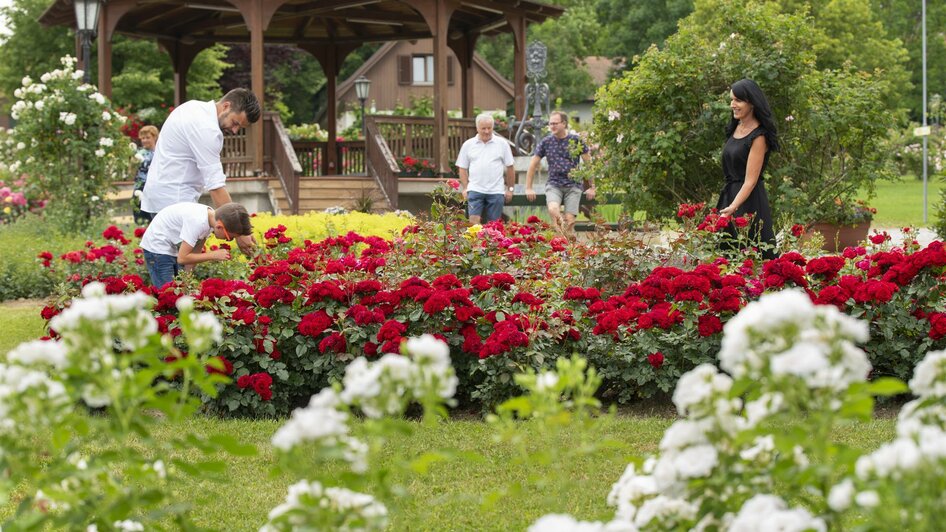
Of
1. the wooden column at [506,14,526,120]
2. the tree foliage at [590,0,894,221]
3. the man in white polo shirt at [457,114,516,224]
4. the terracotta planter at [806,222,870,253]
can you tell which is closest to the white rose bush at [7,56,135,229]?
the man in white polo shirt at [457,114,516,224]

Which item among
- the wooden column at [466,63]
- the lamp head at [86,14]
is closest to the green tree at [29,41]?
the wooden column at [466,63]

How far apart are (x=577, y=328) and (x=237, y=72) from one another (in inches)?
1420

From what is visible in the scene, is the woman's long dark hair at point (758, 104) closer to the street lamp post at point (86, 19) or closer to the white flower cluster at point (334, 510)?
the white flower cluster at point (334, 510)

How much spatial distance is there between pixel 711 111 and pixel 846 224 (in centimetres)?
474

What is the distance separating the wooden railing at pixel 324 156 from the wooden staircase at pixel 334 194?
2394 millimetres

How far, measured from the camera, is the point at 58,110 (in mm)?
14008

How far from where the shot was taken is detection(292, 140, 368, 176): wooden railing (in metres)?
21.2

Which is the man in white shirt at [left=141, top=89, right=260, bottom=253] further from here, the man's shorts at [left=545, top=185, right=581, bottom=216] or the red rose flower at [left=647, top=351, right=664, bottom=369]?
the man's shorts at [left=545, top=185, right=581, bottom=216]

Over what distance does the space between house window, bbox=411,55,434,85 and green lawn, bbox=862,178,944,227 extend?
22.8 m

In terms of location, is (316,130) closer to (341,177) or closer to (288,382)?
(341,177)

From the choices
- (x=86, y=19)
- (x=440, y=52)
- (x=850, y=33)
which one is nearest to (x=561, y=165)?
(x=86, y=19)

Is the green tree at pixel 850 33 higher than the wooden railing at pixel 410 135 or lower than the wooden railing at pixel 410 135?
higher

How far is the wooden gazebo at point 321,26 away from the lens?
17858mm

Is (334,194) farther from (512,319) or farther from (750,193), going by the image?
(512,319)
